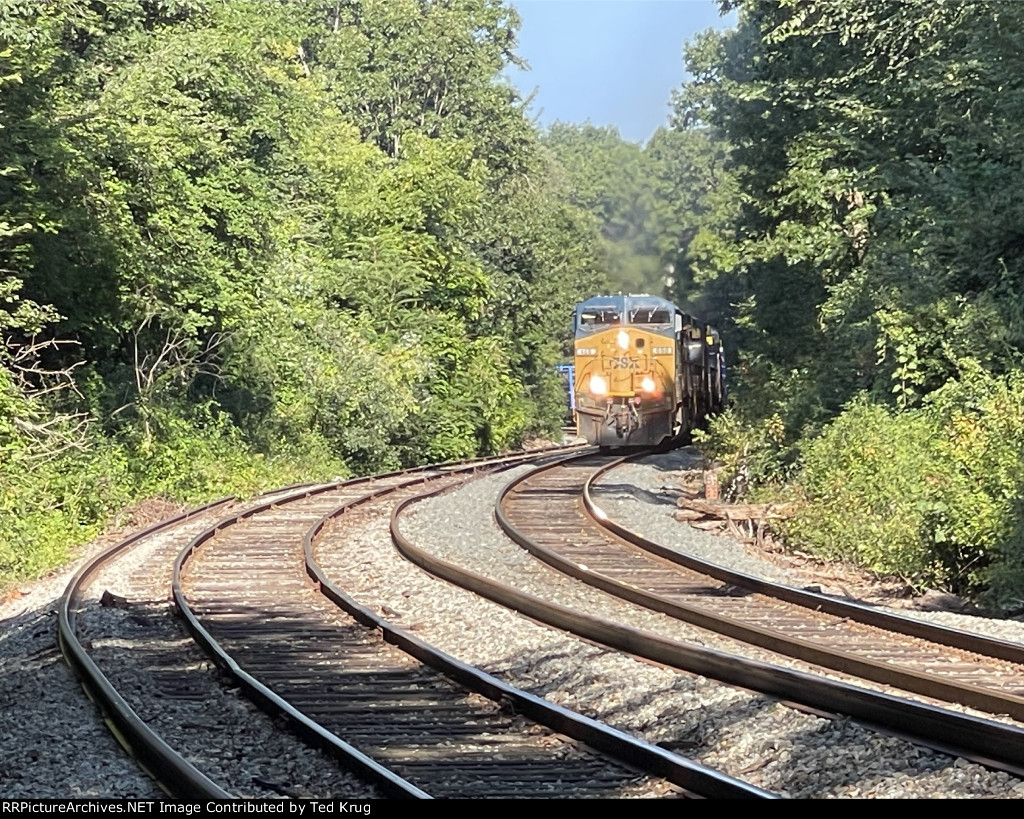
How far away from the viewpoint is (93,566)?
15.7m

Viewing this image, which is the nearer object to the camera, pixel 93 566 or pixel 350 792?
pixel 350 792

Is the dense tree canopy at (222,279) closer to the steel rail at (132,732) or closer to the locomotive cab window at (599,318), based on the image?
the locomotive cab window at (599,318)

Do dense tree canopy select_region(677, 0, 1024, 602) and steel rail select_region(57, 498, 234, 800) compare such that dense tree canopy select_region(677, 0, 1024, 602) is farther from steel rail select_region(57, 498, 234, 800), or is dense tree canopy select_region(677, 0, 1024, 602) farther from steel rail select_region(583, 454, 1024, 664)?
steel rail select_region(57, 498, 234, 800)

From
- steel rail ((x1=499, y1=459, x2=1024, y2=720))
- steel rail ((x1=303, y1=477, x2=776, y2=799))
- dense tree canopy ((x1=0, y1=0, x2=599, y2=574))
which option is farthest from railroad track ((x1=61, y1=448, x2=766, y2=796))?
dense tree canopy ((x1=0, y1=0, x2=599, y2=574))

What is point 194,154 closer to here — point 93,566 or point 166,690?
point 93,566

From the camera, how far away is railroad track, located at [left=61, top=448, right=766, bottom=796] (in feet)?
22.6

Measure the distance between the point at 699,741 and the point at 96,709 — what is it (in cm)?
390

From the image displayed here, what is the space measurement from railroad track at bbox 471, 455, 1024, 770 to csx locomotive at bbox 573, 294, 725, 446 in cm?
1331

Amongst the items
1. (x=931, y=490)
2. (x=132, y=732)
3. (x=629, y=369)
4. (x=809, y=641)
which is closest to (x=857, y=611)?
(x=809, y=641)

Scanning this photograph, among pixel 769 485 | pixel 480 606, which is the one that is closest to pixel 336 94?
pixel 769 485

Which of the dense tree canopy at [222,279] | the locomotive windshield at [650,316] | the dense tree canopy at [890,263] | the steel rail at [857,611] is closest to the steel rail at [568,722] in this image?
the steel rail at [857,611]

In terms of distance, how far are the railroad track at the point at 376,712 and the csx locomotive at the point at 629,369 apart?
654 inches

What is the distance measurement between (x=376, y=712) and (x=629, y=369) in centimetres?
2199

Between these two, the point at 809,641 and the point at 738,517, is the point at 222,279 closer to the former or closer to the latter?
the point at 738,517
